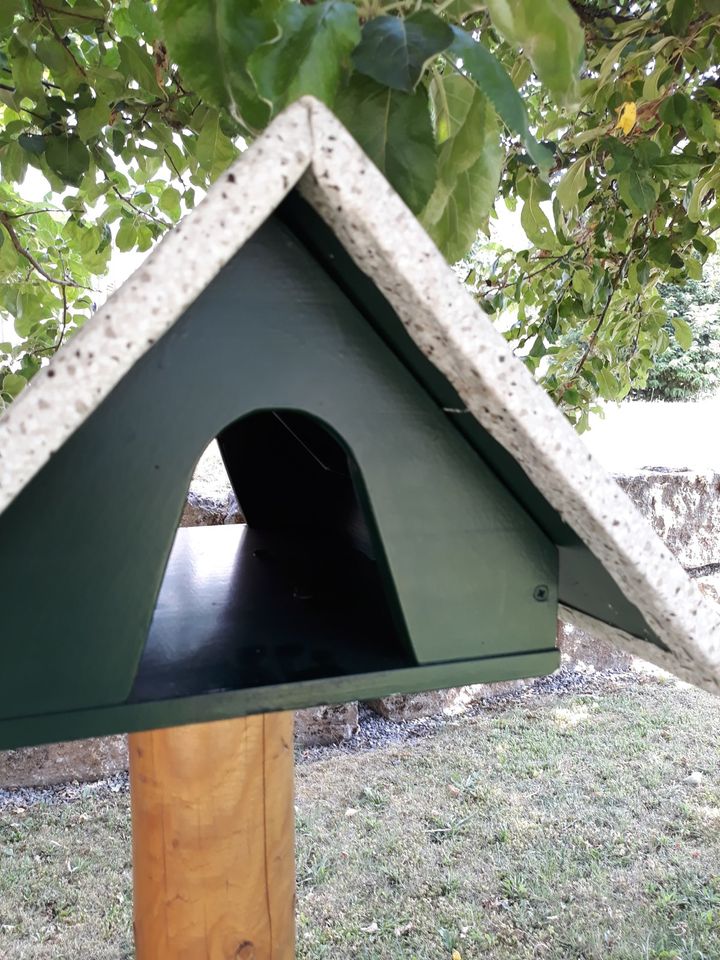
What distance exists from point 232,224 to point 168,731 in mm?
673

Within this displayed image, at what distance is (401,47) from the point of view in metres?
0.50

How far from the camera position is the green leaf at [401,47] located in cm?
49

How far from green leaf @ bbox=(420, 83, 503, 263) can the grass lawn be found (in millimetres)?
2286

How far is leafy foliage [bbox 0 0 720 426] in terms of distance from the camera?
20.1 inches

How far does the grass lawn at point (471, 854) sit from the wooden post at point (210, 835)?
158 centimetres

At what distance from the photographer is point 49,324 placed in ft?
6.70

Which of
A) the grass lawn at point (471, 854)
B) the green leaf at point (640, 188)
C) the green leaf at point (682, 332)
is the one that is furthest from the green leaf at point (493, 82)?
the grass lawn at point (471, 854)

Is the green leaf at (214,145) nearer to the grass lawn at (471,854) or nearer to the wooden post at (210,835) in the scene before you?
the wooden post at (210,835)

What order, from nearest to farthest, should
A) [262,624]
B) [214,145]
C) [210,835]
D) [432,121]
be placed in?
1. [432,121]
2. [262,624]
3. [210,835]
4. [214,145]

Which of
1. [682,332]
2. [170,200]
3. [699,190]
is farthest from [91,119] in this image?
[682,332]

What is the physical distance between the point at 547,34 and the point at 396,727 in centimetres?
353

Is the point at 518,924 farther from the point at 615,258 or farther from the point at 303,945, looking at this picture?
the point at 615,258

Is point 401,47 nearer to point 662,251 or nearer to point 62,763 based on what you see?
point 662,251

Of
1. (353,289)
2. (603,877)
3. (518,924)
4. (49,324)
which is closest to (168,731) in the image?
(353,289)
